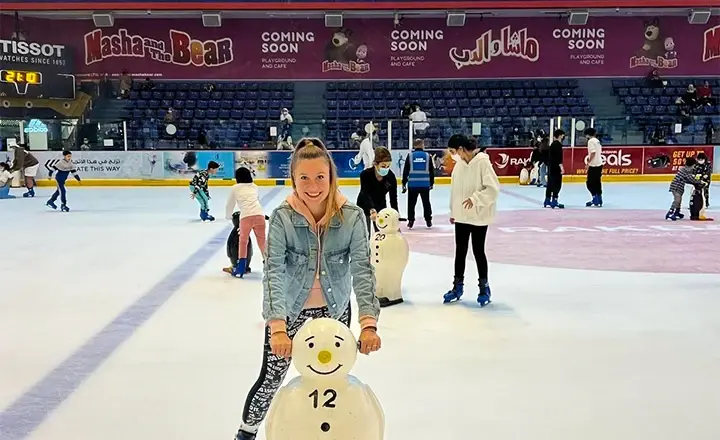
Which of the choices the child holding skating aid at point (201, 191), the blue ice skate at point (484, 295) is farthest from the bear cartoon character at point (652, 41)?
the blue ice skate at point (484, 295)

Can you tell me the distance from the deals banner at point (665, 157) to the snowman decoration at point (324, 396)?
59.5 ft

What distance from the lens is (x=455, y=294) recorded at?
558 centimetres

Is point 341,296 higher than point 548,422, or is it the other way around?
point 341,296

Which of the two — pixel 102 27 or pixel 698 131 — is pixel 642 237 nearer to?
pixel 698 131

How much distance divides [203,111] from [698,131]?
13695 millimetres

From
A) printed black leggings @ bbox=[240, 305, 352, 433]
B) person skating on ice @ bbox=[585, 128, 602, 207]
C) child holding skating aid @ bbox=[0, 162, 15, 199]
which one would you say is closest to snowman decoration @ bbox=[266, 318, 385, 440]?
printed black leggings @ bbox=[240, 305, 352, 433]

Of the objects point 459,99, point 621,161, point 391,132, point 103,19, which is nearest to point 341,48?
point 459,99

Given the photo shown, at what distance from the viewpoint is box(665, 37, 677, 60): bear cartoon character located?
22.8 metres

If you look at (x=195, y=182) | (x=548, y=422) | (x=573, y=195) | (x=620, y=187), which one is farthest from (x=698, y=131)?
(x=548, y=422)

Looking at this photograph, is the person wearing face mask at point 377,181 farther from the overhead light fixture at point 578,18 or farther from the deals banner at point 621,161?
the overhead light fixture at point 578,18

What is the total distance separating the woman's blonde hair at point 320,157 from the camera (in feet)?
7.32

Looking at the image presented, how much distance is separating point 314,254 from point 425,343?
2.29 metres

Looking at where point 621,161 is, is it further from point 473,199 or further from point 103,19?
point 103,19

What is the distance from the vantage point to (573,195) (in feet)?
49.3
